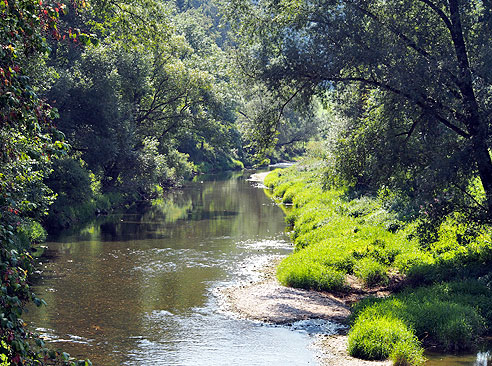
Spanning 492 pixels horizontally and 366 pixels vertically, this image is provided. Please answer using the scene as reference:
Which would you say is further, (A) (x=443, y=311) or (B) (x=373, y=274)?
(B) (x=373, y=274)

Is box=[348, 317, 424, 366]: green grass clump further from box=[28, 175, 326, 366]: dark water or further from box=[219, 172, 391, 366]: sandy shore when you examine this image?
box=[28, 175, 326, 366]: dark water

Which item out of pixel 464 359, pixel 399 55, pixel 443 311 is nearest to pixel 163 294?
pixel 443 311

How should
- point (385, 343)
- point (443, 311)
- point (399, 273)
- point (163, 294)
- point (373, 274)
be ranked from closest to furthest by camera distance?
point (385, 343) → point (443, 311) → point (163, 294) → point (373, 274) → point (399, 273)

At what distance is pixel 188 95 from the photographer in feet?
137

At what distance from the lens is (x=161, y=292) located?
1742 centimetres

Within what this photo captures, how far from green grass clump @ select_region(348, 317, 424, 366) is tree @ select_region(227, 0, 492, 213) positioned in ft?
17.5

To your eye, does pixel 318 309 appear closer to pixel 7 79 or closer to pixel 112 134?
pixel 7 79

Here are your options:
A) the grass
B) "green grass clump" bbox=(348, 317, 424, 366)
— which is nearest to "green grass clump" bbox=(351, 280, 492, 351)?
the grass

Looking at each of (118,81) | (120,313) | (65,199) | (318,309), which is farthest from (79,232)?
(318,309)

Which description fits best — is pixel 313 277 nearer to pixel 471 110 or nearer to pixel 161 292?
pixel 161 292

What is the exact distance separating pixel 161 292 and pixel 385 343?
7.97 m

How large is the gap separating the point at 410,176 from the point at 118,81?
21929 mm

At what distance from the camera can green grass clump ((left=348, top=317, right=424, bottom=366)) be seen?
1155cm

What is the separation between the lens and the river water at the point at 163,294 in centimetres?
1224
